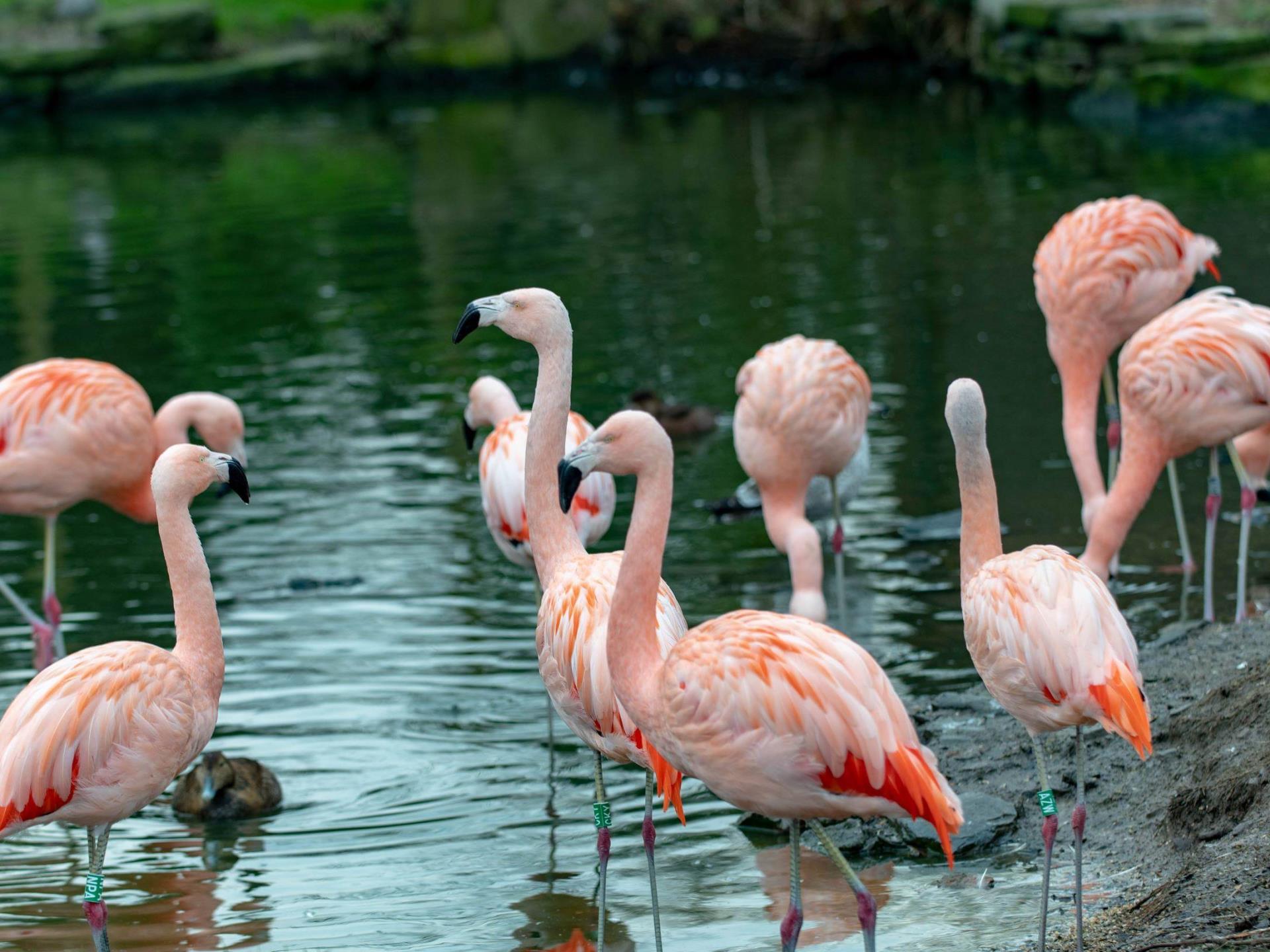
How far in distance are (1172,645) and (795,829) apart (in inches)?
100

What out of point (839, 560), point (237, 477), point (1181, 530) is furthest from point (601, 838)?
point (1181, 530)

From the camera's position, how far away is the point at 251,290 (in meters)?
14.9

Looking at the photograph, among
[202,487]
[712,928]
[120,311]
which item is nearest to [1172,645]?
[712,928]

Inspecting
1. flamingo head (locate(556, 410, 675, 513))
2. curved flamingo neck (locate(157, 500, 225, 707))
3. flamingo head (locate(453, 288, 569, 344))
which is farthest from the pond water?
flamingo head (locate(453, 288, 569, 344))

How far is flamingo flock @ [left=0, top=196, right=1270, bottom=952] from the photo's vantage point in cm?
369

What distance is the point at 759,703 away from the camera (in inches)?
143

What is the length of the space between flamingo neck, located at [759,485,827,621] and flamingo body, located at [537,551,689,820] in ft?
5.82

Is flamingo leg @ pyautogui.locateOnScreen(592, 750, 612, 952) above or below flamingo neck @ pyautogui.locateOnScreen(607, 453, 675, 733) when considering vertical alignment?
below

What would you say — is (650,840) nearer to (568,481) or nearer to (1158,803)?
(568,481)

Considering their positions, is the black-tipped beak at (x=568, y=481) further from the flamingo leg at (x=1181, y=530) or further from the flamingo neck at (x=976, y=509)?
the flamingo leg at (x=1181, y=530)

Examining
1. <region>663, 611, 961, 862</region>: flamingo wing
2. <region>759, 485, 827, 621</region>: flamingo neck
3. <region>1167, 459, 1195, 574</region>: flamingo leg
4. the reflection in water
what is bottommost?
the reflection in water

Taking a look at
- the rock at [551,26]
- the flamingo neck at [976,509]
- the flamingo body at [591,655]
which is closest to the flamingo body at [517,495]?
the flamingo body at [591,655]

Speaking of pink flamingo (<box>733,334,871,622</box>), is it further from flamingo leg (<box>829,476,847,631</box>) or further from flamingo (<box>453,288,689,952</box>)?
flamingo (<box>453,288,689,952</box>)

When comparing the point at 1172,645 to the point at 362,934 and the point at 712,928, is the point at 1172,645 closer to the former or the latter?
→ the point at 712,928
